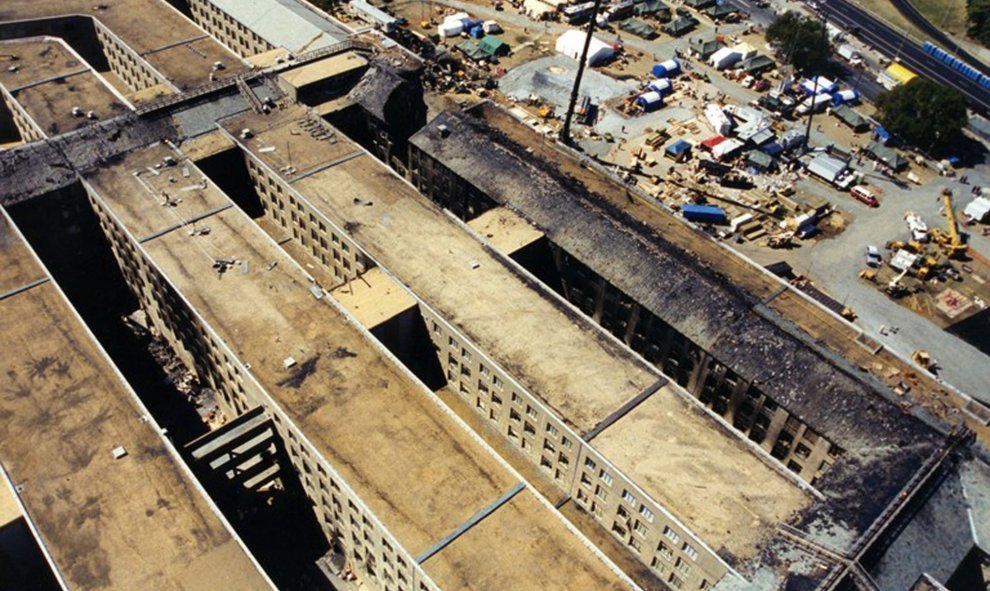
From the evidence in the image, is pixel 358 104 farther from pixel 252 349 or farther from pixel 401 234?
pixel 252 349

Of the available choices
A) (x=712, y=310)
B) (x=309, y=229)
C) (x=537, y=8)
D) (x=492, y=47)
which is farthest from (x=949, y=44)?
(x=309, y=229)

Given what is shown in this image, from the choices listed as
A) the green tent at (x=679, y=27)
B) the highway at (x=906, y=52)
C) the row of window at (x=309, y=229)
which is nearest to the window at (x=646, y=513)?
the row of window at (x=309, y=229)

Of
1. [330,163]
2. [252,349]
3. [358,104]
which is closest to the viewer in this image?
[252,349]

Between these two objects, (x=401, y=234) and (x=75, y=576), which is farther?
(x=401, y=234)

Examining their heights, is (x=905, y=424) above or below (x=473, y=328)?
above

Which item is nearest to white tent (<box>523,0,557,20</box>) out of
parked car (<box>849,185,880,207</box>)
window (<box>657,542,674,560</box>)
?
parked car (<box>849,185,880,207</box>)

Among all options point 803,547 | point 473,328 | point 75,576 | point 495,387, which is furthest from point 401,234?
point 803,547

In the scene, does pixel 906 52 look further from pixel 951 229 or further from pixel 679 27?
pixel 951 229
